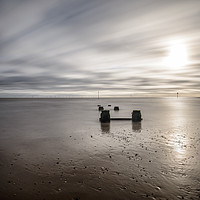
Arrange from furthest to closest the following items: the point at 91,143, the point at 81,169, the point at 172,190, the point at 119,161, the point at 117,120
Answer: the point at 117,120, the point at 91,143, the point at 119,161, the point at 81,169, the point at 172,190

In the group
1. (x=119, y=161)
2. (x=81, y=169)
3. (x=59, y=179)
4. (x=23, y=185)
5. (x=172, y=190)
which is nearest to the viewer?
(x=172, y=190)

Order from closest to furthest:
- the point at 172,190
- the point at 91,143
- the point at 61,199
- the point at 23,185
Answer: the point at 61,199 < the point at 172,190 < the point at 23,185 < the point at 91,143

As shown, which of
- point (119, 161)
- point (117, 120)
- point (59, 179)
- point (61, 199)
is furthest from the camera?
point (117, 120)

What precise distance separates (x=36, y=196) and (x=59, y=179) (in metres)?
1.27

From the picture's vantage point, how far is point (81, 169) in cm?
815

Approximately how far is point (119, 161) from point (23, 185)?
4.65 meters

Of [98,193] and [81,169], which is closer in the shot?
[98,193]

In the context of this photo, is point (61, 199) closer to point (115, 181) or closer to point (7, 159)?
point (115, 181)

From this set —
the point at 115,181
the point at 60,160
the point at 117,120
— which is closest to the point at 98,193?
the point at 115,181

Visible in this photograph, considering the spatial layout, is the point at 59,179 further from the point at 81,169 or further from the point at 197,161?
the point at 197,161

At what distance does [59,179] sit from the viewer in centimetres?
713

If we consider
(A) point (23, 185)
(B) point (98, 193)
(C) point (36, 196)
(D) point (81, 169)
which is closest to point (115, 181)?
(B) point (98, 193)

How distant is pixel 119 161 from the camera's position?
9.11m

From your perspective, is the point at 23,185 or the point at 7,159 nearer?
the point at 23,185
